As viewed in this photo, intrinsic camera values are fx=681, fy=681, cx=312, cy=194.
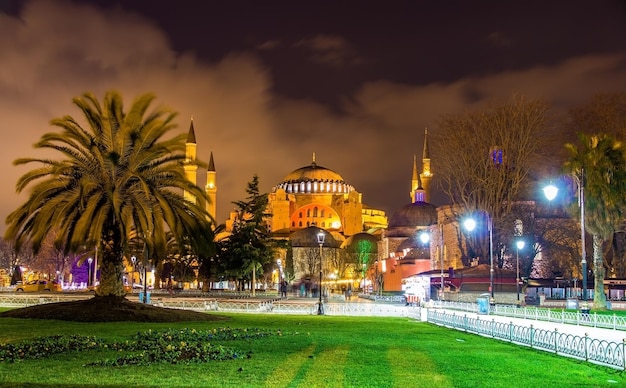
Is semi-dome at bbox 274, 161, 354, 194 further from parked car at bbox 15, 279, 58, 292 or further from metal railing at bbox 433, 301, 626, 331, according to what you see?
metal railing at bbox 433, 301, 626, 331

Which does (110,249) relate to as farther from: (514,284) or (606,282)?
(606,282)

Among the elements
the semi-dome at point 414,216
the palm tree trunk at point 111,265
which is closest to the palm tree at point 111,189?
the palm tree trunk at point 111,265

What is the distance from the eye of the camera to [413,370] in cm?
1053

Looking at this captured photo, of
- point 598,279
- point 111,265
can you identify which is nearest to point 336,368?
point 111,265

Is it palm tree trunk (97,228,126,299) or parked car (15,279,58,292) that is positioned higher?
palm tree trunk (97,228,126,299)

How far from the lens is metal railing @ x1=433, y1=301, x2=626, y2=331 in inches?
846

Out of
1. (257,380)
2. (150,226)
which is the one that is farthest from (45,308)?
(257,380)

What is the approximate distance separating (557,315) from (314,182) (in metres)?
100

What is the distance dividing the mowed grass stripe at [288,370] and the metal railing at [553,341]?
16.1 ft

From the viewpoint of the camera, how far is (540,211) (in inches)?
2301

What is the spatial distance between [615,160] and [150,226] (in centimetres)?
2194


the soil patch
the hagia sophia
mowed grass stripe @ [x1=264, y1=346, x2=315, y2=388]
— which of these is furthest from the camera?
the hagia sophia

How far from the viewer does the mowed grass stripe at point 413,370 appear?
30.6 ft

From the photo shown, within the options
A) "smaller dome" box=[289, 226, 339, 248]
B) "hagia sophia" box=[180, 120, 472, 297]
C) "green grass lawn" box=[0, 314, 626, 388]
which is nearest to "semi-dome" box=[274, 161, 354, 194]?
"hagia sophia" box=[180, 120, 472, 297]
